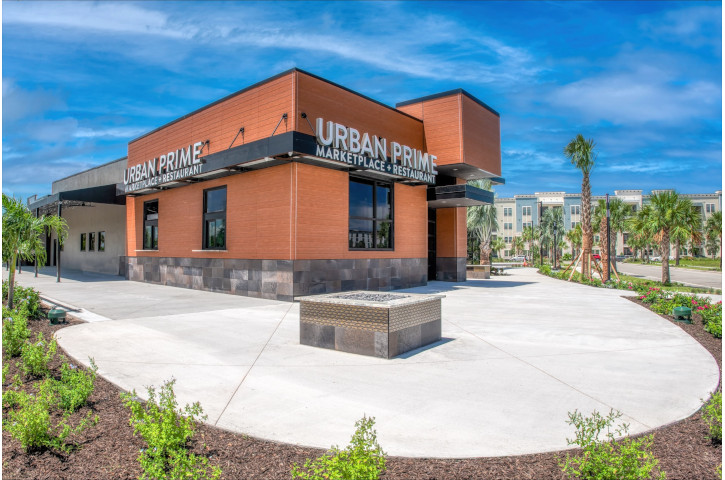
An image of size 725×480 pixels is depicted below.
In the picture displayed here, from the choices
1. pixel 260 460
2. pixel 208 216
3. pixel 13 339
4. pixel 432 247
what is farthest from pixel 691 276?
pixel 13 339

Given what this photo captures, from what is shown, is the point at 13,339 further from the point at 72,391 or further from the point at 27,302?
the point at 27,302

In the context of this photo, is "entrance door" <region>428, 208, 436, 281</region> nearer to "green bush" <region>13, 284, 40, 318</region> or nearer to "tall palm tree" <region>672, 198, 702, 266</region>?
"green bush" <region>13, 284, 40, 318</region>

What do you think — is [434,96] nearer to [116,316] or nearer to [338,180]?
[338,180]

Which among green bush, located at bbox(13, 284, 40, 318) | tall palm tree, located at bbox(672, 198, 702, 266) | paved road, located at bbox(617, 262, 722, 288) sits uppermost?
tall palm tree, located at bbox(672, 198, 702, 266)

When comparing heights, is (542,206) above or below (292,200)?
above

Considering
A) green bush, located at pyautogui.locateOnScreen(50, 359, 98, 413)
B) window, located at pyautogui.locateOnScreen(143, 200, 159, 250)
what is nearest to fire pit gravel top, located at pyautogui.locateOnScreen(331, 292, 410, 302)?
green bush, located at pyautogui.locateOnScreen(50, 359, 98, 413)

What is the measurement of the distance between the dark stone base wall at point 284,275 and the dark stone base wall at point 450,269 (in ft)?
11.5

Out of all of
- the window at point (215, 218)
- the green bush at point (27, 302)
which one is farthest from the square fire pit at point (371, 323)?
the window at point (215, 218)

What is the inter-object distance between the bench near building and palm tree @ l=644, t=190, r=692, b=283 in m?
15.4

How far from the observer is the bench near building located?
1545 cm

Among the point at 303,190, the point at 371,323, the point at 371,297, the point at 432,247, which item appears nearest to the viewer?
the point at 371,323

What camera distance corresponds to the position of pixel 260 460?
12.7 ft

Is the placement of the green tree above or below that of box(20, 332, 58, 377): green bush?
above

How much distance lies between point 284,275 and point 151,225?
1164 cm
